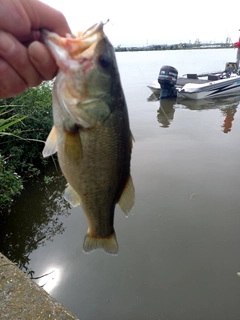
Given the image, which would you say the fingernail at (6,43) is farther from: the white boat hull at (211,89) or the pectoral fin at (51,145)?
the white boat hull at (211,89)

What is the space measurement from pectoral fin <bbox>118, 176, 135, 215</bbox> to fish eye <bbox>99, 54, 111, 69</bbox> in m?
0.64

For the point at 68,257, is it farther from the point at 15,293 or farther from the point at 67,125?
the point at 67,125

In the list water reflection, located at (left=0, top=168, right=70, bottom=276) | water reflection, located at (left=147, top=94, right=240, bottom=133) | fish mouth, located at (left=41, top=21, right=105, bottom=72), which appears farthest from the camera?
water reflection, located at (left=147, top=94, right=240, bottom=133)

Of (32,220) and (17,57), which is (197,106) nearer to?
(32,220)

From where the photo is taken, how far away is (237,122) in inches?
451

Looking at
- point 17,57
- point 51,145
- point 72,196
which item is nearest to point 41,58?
point 17,57

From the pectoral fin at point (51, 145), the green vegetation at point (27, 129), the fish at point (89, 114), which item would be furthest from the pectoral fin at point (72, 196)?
the green vegetation at point (27, 129)

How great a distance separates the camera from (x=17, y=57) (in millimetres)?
1368

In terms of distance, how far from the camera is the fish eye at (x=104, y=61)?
135 cm

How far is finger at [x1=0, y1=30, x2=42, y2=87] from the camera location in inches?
52.3

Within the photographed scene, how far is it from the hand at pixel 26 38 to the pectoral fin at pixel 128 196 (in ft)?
2.45

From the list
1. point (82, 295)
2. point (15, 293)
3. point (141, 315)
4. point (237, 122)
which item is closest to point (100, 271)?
point (82, 295)

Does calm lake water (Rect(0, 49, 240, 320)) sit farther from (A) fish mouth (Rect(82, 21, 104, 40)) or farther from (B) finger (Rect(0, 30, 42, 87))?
(A) fish mouth (Rect(82, 21, 104, 40))

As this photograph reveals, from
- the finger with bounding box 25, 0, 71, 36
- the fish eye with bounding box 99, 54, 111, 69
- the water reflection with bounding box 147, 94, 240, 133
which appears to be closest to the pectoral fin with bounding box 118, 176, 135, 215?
the fish eye with bounding box 99, 54, 111, 69
